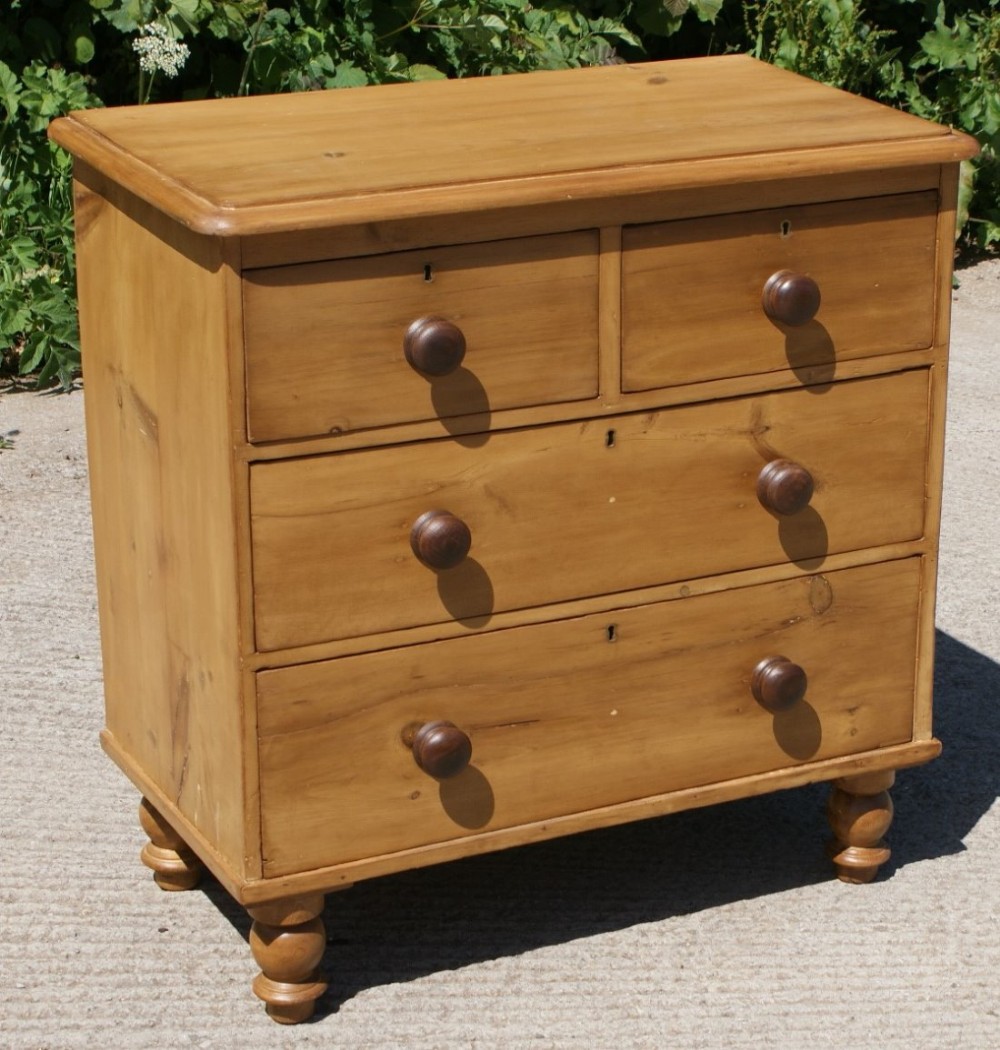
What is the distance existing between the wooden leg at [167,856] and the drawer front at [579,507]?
614mm

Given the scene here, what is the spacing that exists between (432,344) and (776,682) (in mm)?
712

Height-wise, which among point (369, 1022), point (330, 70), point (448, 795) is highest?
point (330, 70)

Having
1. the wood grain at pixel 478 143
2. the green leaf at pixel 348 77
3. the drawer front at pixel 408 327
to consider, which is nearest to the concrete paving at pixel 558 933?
the drawer front at pixel 408 327

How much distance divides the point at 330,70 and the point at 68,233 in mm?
754

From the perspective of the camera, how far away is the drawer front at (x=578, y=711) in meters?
2.58

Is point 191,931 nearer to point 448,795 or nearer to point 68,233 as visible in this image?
point 448,795

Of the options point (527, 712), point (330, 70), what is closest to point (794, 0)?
point (330, 70)

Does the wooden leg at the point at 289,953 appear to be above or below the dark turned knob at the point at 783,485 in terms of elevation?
below

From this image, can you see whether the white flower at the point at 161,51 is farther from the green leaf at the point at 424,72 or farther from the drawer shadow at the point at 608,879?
the drawer shadow at the point at 608,879

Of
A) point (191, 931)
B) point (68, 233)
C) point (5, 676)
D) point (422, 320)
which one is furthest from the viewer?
point (68, 233)

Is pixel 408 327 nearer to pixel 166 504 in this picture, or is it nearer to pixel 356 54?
pixel 166 504

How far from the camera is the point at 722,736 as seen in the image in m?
2.83

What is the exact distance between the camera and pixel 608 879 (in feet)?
10.1

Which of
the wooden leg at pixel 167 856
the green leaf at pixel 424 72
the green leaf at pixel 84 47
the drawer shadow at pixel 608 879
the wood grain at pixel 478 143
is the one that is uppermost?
the wood grain at pixel 478 143
